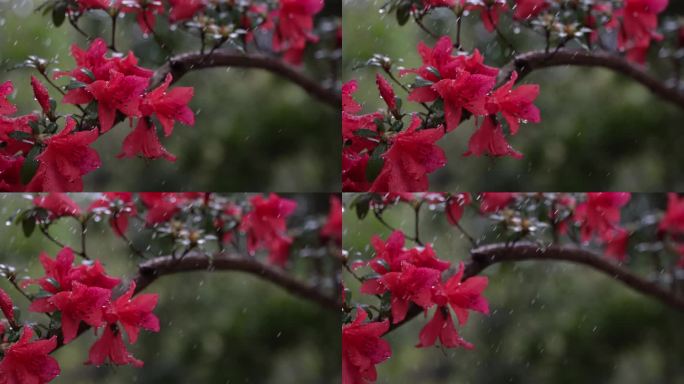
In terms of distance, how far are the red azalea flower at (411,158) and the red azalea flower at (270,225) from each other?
234mm

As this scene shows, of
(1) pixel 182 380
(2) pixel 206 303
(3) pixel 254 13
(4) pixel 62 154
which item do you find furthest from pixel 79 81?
(1) pixel 182 380

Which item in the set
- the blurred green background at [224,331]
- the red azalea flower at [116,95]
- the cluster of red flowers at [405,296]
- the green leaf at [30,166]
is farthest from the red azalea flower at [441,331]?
the green leaf at [30,166]

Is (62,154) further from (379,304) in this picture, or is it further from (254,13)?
(379,304)

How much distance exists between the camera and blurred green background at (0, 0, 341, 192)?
178cm

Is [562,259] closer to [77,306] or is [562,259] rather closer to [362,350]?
[362,350]

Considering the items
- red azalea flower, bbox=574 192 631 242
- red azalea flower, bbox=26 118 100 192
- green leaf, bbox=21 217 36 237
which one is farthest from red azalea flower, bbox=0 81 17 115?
red azalea flower, bbox=574 192 631 242

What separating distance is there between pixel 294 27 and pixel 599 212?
0.74 m

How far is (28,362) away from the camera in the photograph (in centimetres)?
170

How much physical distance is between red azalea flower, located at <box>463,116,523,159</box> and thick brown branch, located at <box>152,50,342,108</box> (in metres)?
0.28

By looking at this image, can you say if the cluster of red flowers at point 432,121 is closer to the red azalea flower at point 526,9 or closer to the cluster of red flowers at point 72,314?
the red azalea flower at point 526,9

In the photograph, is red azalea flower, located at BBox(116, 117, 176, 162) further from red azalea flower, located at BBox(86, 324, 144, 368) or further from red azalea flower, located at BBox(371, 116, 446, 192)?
red azalea flower, located at BBox(371, 116, 446, 192)

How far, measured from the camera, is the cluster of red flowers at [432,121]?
173cm

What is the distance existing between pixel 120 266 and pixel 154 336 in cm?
16

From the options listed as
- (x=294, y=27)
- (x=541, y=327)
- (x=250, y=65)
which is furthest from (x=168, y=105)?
(x=541, y=327)
